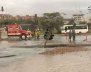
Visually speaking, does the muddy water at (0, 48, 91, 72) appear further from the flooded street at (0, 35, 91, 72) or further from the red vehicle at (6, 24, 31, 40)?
the red vehicle at (6, 24, 31, 40)

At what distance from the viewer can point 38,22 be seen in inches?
3745

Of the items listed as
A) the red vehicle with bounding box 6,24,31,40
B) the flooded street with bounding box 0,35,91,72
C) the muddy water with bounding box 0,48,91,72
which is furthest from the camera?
the red vehicle with bounding box 6,24,31,40

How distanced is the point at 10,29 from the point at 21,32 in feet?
6.43

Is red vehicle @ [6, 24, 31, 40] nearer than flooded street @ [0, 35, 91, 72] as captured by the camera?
No

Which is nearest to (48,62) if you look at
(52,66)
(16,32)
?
(52,66)

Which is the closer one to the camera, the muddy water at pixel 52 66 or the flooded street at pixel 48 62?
the muddy water at pixel 52 66

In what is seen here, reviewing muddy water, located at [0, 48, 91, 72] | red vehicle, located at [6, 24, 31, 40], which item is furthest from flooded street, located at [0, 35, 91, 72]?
red vehicle, located at [6, 24, 31, 40]

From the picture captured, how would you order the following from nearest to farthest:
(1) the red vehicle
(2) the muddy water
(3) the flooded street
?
(2) the muddy water
(3) the flooded street
(1) the red vehicle

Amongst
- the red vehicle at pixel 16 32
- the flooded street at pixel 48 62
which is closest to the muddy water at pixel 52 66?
the flooded street at pixel 48 62

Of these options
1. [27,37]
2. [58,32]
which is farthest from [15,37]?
[58,32]

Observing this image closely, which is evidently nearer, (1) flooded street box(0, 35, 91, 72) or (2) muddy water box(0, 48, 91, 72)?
(2) muddy water box(0, 48, 91, 72)

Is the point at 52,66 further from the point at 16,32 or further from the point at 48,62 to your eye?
the point at 16,32

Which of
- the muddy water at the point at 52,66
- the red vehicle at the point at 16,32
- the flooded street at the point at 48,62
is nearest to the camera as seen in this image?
the muddy water at the point at 52,66

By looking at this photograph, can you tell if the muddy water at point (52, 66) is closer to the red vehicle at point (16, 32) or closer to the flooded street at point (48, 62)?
the flooded street at point (48, 62)
